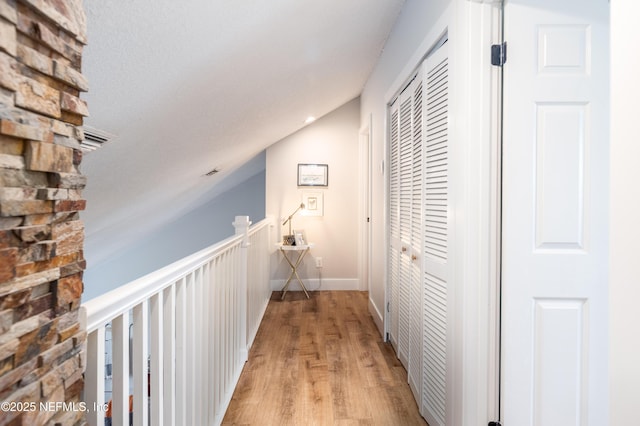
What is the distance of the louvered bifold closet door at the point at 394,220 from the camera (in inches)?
103

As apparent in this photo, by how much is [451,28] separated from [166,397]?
189cm

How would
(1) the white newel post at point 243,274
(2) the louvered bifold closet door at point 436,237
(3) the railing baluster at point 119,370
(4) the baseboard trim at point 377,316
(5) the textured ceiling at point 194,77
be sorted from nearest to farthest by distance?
1. (3) the railing baluster at point 119,370
2. (5) the textured ceiling at point 194,77
3. (2) the louvered bifold closet door at point 436,237
4. (1) the white newel post at point 243,274
5. (4) the baseboard trim at point 377,316

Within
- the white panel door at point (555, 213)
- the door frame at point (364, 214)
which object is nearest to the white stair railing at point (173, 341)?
the white panel door at point (555, 213)

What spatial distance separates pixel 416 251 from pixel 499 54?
1.16 meters

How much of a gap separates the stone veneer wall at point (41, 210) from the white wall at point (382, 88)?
1665mm

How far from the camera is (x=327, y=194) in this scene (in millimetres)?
4535

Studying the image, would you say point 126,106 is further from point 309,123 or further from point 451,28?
point 309,123

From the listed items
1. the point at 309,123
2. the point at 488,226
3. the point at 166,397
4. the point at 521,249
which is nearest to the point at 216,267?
the point at 166,397

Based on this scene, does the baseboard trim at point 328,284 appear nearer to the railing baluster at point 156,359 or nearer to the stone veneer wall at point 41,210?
the railing baluster at point 156,359

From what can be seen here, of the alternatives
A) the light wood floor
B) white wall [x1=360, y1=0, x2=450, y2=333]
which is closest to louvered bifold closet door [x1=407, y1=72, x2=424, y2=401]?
the light wood floor

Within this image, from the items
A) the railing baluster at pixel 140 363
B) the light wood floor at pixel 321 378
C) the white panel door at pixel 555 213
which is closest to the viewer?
the railing baluster at pixel 140 363

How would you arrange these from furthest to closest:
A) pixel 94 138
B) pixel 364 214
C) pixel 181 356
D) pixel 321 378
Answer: pixel 364 214, pixel 321 378, pixel 94 138, pixel 181 356

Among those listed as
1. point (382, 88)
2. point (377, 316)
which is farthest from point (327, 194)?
point (377, 316)

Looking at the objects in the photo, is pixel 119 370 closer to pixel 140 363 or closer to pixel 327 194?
pixel 140 363
